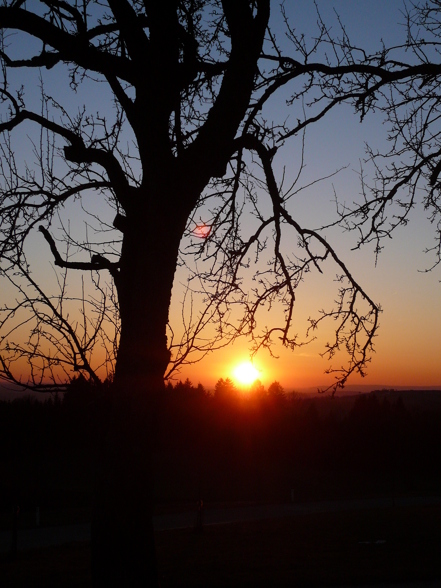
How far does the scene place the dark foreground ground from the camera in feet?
35.0

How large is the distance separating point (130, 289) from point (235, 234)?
6.56ft

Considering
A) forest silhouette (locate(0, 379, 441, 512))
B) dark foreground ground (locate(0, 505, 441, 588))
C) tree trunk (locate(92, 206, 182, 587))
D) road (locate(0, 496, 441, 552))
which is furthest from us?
forest silhouette (locate(0, 379, 441, 512))

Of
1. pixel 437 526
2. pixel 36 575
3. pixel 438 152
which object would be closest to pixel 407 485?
pixel 437 526

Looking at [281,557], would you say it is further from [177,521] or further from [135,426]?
[177,521]

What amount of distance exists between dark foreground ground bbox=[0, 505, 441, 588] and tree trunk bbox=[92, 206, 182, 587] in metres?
7.16

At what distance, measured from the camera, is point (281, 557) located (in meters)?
12.9

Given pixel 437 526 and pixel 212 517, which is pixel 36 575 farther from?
pixel 212 517

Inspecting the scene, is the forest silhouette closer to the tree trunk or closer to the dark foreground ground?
the dark foreground ground

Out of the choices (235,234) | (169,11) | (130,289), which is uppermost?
(169,11)

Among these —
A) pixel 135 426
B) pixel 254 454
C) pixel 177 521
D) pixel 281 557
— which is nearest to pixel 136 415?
pixel 135 426

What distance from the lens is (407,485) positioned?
169 feet

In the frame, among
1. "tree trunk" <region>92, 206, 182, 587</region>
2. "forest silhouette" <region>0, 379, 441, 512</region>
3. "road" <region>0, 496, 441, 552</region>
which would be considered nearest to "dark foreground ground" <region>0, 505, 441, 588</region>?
"road" <region>0, 496, 441, 552</region>

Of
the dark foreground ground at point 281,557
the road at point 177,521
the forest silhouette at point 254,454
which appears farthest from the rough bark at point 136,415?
the forest silhouette at point 254,454

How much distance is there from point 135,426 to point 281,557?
Answer: 1031 cm
